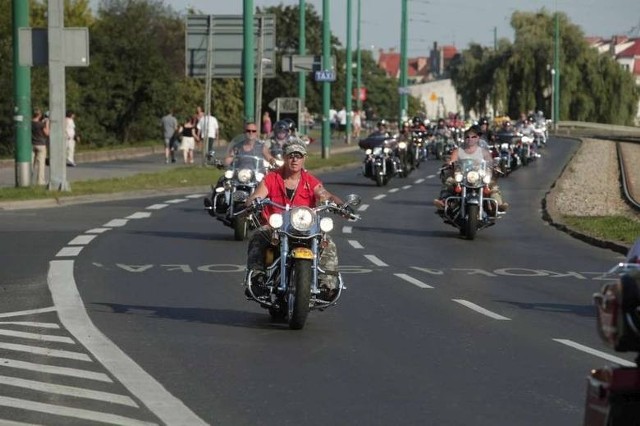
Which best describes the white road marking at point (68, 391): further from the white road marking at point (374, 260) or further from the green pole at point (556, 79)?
the green pole at point (556, 79)

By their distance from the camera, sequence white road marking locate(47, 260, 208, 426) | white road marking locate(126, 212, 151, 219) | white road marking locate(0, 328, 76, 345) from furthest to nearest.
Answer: white road marking locate(126, 212, 151, 219) < white road marking locate(0, 328, 76, 345) < white road marking locate(47, 260, 208, 426)

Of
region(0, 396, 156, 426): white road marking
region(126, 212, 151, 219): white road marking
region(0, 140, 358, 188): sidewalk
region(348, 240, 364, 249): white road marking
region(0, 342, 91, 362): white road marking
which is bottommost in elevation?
region(0, 140, 358, 188): sidewalk

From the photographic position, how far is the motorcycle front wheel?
11344mm

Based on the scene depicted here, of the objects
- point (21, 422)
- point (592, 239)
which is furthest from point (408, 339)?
point (592, 239)

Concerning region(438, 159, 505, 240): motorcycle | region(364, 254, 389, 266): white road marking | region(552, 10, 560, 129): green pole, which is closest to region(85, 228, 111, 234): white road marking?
region(364, 254, 389, 266): white road marking

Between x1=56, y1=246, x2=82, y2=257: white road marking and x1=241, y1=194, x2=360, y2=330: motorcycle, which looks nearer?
x1=241, y1=194, x2=360, y2=330: motorcycle

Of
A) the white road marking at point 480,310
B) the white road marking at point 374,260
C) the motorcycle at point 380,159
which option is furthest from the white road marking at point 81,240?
the motorcycle at point 380,159

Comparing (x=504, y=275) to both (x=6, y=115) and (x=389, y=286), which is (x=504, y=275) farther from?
(x=6, y=115)

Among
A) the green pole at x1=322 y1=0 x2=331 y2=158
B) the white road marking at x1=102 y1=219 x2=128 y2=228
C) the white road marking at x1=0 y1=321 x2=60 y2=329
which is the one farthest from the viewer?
the green pole at x1=322 y1=0 x2=331 y2=158

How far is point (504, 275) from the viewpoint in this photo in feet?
54.9

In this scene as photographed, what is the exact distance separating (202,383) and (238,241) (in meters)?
11.5

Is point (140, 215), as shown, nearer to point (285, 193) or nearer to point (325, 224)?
point (285, 193)

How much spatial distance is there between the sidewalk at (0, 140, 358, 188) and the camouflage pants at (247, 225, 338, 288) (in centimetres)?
2087

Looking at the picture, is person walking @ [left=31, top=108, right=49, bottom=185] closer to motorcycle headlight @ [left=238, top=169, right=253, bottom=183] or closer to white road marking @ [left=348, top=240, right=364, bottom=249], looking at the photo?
motorcycle headlight @ [left=238, top=169, right=253, bottom=183]
